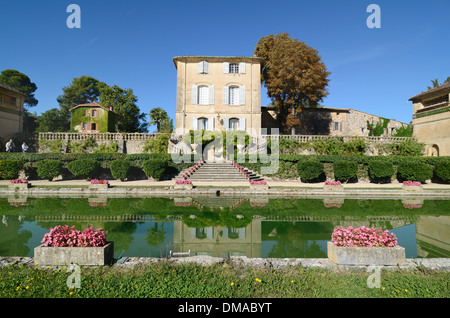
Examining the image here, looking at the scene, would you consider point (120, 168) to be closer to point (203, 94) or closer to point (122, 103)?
point (203, 94)

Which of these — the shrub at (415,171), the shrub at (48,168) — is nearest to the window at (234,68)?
the shrub at (415,171)

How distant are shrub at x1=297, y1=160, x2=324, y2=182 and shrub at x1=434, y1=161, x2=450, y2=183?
8114mm

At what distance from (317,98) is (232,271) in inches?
967

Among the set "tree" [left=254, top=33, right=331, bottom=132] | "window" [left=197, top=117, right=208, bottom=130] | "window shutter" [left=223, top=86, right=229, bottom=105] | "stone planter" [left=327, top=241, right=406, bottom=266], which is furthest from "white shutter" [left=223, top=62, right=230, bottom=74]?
"stone planter" [left=327, top=241, right=406, bottom=266]

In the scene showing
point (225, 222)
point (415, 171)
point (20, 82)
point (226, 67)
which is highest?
point (20, 82)

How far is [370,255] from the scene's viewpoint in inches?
163

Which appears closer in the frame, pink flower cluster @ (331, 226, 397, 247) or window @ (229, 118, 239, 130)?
pink flower cluster @ (331, 226, 397, 247)

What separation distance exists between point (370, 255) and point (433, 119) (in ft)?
81.9

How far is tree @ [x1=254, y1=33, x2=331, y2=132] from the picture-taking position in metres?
23.5

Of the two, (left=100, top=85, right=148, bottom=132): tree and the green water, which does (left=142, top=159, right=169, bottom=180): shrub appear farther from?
(left=100, top=85, right=148, bottom=132): tree

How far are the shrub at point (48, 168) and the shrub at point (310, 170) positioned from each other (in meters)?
16.6

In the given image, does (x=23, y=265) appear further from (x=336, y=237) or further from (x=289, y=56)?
(x=289, y=56)

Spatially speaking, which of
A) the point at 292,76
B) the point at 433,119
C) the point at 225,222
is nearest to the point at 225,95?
the point at 292,76
